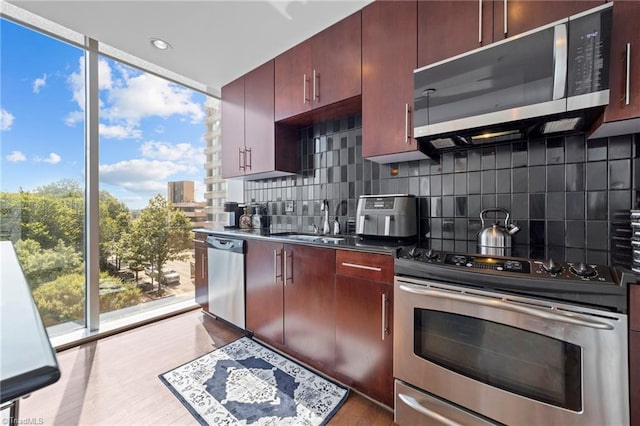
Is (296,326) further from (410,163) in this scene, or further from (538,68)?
(538,68)

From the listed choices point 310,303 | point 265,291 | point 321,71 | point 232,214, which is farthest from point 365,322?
point 232,214

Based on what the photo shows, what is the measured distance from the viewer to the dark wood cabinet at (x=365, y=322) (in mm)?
1449

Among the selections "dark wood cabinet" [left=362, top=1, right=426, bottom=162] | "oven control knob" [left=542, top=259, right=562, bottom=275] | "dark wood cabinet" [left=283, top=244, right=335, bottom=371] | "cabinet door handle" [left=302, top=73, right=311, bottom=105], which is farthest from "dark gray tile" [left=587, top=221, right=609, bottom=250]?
"cabinet door handle" [left=302, top=73, right=311, bottom=105]

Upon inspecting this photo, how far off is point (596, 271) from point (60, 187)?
337 centimetres

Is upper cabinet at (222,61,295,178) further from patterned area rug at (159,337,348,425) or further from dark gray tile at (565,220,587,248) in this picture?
dark gray tile at (565,220,587,248)

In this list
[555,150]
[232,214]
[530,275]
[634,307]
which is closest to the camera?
[634,307]

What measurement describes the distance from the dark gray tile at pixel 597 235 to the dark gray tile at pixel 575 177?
0.63ft

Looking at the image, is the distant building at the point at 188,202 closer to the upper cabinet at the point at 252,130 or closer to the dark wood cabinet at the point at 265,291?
the upper cabinet at the point at 252,130

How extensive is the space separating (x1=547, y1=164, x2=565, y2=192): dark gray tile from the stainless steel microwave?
0.21 metres

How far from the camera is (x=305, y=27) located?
6.66 ft

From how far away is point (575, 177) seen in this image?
4.75 ft

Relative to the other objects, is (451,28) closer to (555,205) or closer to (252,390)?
(555,205)

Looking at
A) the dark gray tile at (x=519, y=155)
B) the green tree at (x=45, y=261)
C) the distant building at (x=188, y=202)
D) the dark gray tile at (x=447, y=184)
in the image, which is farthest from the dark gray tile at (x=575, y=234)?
the green tree at (x=45, y=261)

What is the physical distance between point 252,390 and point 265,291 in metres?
0.65
